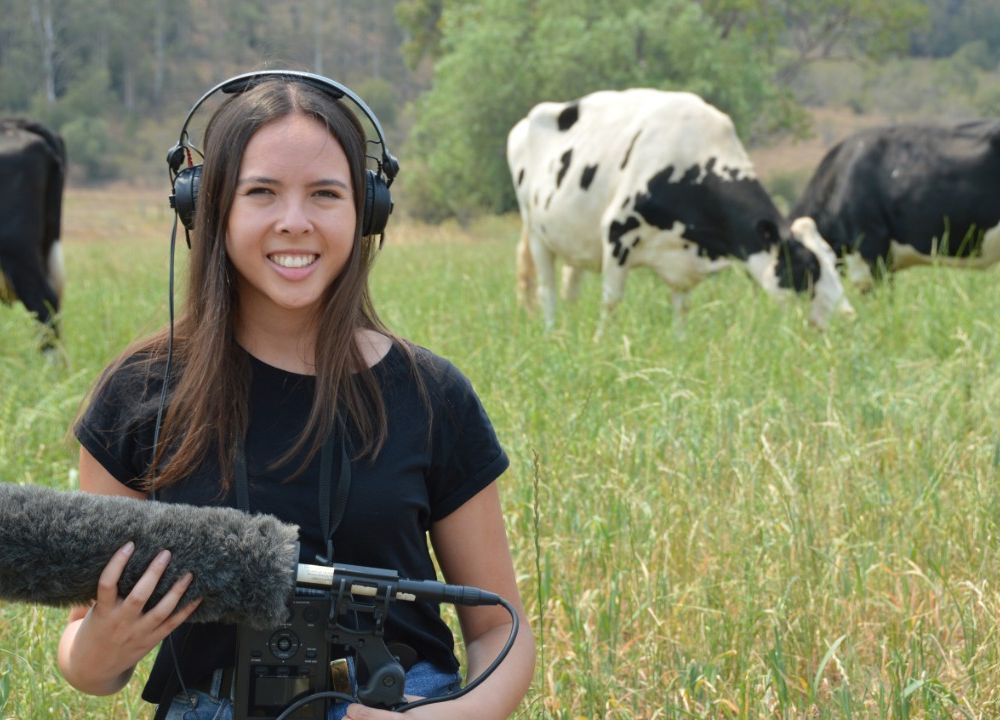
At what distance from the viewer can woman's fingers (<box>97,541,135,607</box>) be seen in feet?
5.68

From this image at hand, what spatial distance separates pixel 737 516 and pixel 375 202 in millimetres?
2085

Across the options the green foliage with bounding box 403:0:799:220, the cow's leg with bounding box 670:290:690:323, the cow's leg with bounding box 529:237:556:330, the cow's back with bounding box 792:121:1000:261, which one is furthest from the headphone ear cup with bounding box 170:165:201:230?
the green foliage with bounding box 403:0:799:220

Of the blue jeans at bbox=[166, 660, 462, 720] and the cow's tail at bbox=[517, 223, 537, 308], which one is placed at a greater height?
the blue jeans at bbox=[166, 660, 462, 720]

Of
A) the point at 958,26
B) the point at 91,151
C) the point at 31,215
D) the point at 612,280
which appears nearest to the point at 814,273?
the point at 612,280

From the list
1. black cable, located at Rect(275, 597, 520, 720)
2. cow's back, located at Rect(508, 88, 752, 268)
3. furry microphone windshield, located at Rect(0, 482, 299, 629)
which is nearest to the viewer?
furry microphone windshield, located at Rect(0, 482, 299, 629)

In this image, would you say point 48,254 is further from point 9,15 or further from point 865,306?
point 9,15

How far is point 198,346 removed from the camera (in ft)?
7.08

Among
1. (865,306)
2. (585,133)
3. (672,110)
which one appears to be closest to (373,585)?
(865,306)

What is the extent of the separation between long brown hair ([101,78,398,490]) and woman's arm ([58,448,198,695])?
0.99 ft

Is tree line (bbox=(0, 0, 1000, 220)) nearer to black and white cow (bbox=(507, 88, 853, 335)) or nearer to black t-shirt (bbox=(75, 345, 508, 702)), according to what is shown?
black t-shirt (bbox=(75, 345, 508, 702))

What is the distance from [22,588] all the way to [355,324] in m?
0.73

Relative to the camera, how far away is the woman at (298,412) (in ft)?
6.87

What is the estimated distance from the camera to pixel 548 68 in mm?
29312

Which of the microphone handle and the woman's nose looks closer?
the microphone handle
